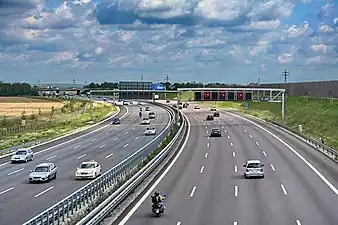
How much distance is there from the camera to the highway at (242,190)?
30.4 meters

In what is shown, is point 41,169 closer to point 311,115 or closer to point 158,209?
point 158,209

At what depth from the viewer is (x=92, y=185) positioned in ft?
106

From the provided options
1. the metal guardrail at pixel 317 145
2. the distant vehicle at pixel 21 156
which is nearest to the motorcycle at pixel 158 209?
the metal guardrail at pixel 317 145

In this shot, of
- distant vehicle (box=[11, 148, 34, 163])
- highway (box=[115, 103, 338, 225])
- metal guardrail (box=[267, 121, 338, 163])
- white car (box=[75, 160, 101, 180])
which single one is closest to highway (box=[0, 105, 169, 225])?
→ white car (box=[75, 160, 101, 180])

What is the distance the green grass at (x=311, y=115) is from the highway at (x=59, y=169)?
24136 mm

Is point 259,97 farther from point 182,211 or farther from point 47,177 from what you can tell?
point 182,211

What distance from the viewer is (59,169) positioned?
5481 centimetres

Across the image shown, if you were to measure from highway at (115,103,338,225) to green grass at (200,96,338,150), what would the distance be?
16149 millimetres

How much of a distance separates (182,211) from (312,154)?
32803 millimetres

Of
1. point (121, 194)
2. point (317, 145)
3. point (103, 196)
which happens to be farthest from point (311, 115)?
point (103, 196)

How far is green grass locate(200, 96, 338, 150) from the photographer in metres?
94.9

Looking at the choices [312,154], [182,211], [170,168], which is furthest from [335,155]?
[182,211]

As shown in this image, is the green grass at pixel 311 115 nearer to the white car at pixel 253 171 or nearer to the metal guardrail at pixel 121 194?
the metal guardrail at pixel 121 194

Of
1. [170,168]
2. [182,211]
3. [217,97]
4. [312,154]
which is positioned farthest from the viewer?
[217,97]
